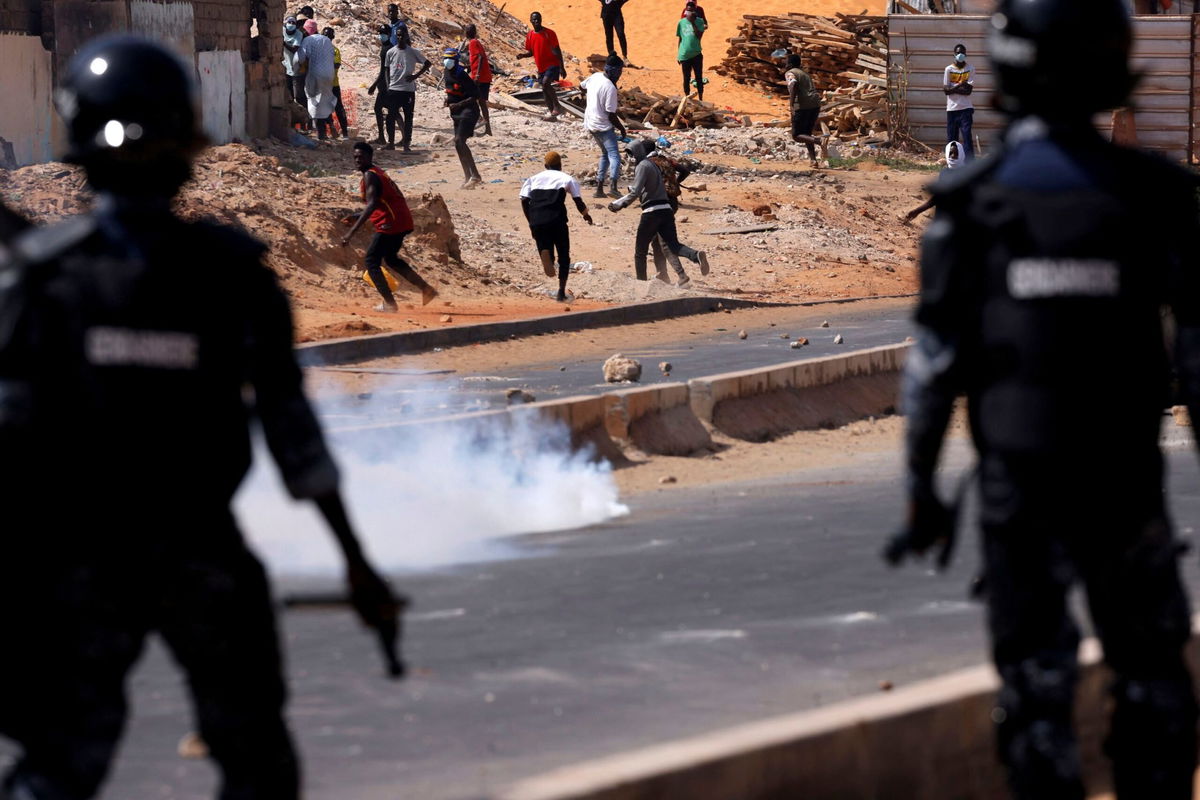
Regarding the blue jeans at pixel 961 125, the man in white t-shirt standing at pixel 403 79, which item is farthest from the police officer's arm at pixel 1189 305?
the blue jeans at pixel 961 125

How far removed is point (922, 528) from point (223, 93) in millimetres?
23614

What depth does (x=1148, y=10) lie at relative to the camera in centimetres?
3491

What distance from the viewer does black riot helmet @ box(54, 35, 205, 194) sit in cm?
327

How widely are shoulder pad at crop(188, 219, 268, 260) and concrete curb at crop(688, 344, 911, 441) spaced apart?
27.9 feet

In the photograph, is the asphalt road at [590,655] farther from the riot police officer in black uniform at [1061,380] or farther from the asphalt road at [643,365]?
the asphalt road at [643,365]

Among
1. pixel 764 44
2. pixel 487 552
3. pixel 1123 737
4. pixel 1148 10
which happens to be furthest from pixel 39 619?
pixel 764 44

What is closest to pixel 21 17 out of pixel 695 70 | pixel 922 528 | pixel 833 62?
pixel 695 70

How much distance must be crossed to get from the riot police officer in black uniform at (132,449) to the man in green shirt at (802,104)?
87.3ft

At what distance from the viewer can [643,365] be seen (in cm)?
1538

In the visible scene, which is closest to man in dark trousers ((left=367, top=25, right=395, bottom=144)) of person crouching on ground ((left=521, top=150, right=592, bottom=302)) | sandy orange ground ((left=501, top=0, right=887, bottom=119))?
person crouching on ground ((left=521, top=150, right=592, bottom=302))

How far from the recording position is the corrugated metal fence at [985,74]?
101ft

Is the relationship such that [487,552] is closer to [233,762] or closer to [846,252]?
[233,762]

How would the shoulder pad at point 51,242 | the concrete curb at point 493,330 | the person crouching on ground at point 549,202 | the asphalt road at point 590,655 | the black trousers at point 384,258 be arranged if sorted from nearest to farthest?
the shoulder pad at point 51,242 → the asphalt road at point 590,655 → the concrete curb at point 493,330 → the black trousers at point 384,258 → the person crouching on ground at point 549,202

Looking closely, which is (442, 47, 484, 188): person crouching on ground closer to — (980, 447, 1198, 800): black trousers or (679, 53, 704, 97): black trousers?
(679, 53, 704, 97): black trousers
